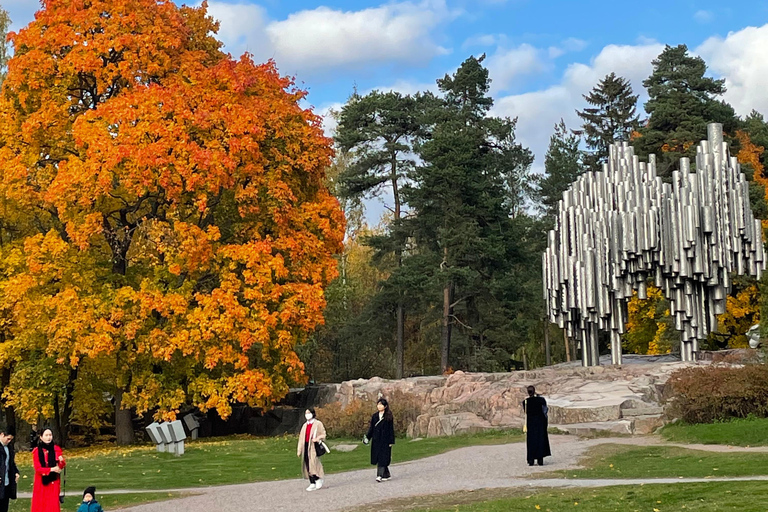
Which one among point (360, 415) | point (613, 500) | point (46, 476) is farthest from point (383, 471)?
point (360, 415)

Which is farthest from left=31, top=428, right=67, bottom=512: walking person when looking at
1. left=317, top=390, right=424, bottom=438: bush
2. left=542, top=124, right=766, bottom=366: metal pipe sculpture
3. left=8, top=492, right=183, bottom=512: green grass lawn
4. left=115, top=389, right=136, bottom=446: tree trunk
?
left=542, top=124, right=766, bottom=366: metal pipe sculpture

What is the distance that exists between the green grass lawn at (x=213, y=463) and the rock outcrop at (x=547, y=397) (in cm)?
108

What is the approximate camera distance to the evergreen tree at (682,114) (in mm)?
43906

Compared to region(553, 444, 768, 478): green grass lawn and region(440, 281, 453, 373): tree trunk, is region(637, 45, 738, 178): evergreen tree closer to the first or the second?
region(440, 281, 453, 373): tree trunk

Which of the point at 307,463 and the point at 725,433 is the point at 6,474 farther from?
the point at 725,433

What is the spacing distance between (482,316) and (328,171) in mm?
12838

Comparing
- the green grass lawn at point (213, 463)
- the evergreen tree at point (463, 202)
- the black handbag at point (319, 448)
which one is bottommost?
the green grass lawn at point (213, 463)

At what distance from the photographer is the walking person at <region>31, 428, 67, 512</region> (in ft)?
40.2

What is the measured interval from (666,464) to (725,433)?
12.8ft

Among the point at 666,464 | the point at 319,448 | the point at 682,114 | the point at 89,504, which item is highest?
the point at 682,114

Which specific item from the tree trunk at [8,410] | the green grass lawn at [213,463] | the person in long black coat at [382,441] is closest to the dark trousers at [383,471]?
the person in long black coat at [382,441]

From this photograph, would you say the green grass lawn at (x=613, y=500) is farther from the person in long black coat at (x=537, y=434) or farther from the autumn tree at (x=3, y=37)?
the autumn tree at (x=3, y=37)

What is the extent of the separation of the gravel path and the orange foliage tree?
33.0 feet

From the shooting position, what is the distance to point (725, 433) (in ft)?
62.0
